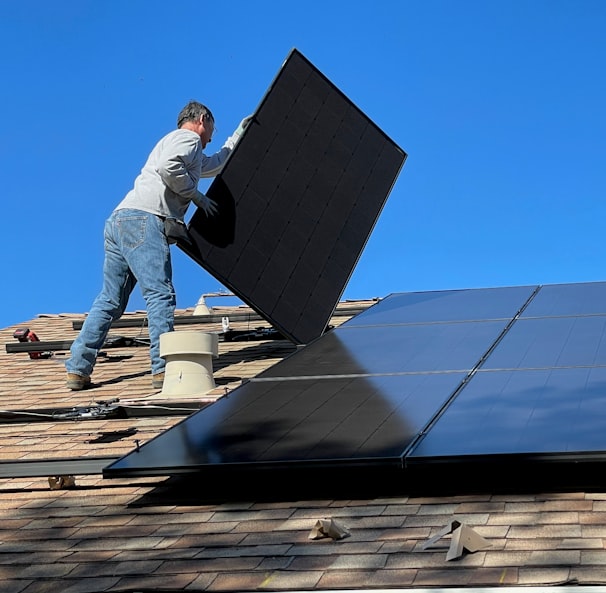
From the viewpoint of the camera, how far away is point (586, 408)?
15.8ft

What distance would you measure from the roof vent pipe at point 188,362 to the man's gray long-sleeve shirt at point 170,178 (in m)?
1.24

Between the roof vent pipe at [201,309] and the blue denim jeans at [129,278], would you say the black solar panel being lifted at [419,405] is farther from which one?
the roof vent pipe at [201,309]

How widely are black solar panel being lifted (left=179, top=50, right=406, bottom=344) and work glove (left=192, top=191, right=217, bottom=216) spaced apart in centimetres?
6

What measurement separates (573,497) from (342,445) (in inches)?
38.5

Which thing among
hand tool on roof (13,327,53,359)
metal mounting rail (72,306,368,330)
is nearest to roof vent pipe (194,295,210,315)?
metal mounting rail (72,306,368,330)

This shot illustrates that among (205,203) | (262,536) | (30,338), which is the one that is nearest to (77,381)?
(205,203)

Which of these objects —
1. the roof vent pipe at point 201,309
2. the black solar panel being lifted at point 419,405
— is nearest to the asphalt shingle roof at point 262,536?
the black solar panel being lifted at point 419,405

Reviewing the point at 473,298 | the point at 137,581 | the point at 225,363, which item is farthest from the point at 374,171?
the point at 137,581

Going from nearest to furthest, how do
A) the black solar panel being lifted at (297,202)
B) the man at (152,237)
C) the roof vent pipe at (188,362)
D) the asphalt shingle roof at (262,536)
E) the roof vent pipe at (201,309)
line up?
the asphalt shingle roof at (262,536), the roof vent pipe at (188,362), the man at (152,237), the black solar panel being lifted at (297,202), the roof vent pipe at (201,309)

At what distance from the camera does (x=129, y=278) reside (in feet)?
27.9

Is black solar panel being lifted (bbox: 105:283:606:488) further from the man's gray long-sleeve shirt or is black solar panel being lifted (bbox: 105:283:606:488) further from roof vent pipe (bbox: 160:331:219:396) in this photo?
the man's gray long-sleeve shirt

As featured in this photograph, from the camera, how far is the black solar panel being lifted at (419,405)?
4543mm

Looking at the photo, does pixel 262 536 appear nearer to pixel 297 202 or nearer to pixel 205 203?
pixel 205 203

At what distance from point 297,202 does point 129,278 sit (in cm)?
142
